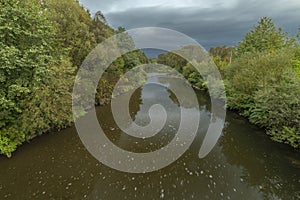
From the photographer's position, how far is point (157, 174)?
6.18 metres

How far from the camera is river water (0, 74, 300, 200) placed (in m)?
5.21

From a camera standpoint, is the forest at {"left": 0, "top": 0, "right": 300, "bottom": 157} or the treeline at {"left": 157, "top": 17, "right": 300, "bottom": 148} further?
the treeline at {"left": 157, "top": 17, "right": 300, "bottom": 148}

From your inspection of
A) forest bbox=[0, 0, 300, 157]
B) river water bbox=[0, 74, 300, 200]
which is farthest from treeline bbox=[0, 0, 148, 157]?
river water bbox=[0, 74, 300, 200]

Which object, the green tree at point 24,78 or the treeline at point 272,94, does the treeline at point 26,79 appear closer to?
the green tree at point 24,78

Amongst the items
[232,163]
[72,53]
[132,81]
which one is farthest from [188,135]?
[132,81]

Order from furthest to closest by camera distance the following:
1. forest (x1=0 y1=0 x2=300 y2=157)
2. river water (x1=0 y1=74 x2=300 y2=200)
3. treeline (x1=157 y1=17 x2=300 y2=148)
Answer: treeline (x1=157 y1=17 x2=300 y2=148) < forest (x1=0 y1=0 x2=300 y2=157) < river water (x1=0 y1=74 x2=300 y2=200)

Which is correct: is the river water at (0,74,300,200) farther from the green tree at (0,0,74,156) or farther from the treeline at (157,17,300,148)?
the green tree at (0,0,74,156)

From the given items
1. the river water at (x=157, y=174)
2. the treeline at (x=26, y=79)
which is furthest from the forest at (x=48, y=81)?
the river water at (x=157, y=174)

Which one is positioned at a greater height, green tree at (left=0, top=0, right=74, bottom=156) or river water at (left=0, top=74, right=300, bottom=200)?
green tree at (left=0, top=0, right=74, bottom=156)

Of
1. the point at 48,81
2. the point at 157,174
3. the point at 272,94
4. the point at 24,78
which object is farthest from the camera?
the point at 272,94

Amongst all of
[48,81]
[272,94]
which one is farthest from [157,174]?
[272,94]

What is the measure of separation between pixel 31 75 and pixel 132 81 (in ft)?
58.5

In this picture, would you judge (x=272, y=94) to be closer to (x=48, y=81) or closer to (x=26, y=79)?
(x=48, y=81)

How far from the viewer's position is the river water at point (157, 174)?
5215 millimetres
